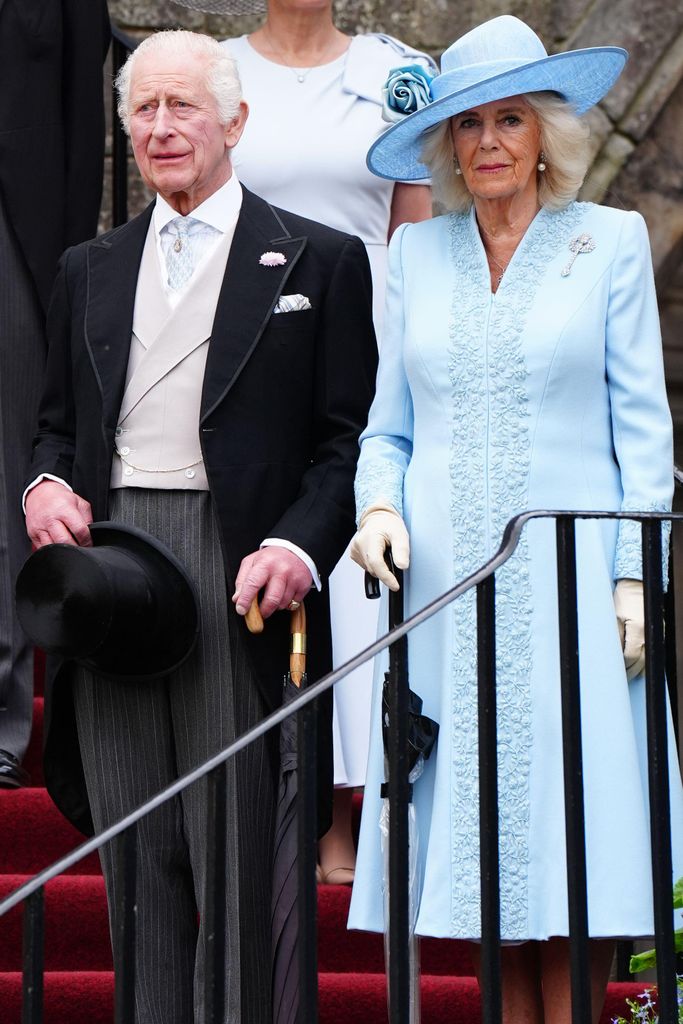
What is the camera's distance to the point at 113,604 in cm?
297

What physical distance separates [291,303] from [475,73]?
0.50 metres

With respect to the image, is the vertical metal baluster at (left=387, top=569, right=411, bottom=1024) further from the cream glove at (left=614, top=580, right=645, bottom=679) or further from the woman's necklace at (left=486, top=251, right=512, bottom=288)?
the woman's necklace at (left=486, top=251, right=512, bottom=288)

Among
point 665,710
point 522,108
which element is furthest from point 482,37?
point 665,710

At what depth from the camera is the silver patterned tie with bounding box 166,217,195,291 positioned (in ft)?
10.8

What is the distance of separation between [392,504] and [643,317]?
51 centimetres

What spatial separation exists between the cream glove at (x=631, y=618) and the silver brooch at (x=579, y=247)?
1.70 feet

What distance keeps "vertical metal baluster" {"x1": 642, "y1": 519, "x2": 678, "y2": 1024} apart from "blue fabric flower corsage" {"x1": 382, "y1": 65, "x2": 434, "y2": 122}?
2.93 ft

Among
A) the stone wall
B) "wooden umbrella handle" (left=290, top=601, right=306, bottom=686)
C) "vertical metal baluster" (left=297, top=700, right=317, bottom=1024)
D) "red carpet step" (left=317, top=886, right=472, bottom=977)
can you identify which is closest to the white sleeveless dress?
"red carpet step" (left=317, top=886, right=472, bottom=977)

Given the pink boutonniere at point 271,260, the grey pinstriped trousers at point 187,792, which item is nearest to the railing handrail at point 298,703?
the grey pinstriped trousers at point 187,792

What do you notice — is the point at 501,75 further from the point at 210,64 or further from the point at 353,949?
the point at 353,949

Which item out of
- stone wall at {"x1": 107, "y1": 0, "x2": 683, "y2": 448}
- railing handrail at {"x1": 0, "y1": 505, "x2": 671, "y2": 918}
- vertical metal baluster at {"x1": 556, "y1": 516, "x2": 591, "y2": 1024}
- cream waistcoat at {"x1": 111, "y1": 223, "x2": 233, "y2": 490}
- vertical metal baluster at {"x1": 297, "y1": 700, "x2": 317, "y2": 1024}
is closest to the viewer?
railing handrail at {"x1": 0, "y1": 505, "x2": 671, "y2": 918}

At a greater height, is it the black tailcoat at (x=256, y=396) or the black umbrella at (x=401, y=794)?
the black tailcoat at (x=256, y=396)

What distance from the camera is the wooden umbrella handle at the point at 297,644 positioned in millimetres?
3125

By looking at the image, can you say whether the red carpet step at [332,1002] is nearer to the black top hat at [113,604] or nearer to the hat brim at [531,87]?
the black top hat at [113,604]
